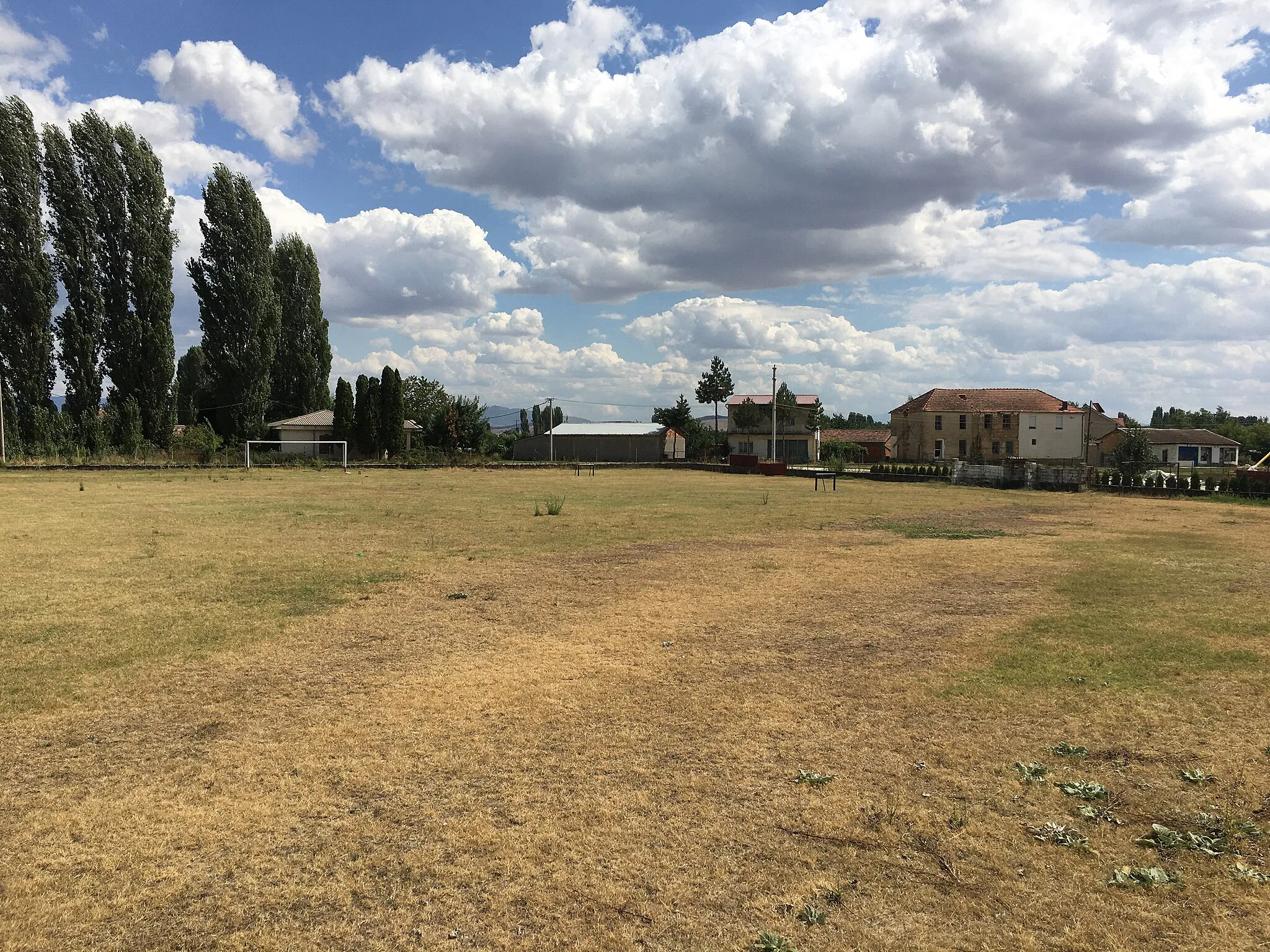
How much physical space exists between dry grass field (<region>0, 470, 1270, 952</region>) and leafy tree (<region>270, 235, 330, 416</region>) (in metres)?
→ 53.6

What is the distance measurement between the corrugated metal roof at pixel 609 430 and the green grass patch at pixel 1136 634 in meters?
65.0

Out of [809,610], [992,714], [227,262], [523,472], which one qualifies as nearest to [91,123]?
[227,262]

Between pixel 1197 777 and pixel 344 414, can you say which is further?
pixel 344 414

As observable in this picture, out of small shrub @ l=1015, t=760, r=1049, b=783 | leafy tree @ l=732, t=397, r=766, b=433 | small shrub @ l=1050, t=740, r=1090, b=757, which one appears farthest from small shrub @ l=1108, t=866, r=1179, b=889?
leafy tree @ l=732, t=397, r=766, b=433

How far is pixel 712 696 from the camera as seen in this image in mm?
6461

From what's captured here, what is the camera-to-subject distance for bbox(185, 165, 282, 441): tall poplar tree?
54875mm

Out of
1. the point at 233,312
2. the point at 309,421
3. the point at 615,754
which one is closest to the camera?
the point at 615,754

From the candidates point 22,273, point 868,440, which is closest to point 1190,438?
point 868,440

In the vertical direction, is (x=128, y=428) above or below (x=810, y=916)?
above

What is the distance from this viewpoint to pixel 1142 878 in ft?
12.3

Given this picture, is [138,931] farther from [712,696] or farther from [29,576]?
[29,576]

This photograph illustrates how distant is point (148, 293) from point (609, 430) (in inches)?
1698

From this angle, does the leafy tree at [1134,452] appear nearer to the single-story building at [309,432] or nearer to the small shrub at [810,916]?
the small shrub at [810,916]

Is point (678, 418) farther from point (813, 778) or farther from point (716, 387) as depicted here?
point (813, 778)
